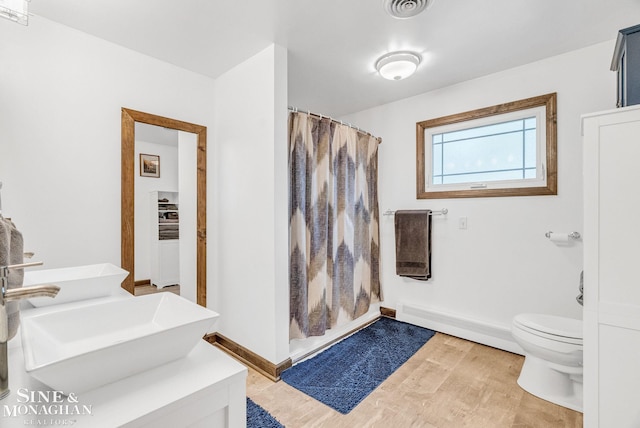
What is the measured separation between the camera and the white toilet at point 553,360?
166 cm

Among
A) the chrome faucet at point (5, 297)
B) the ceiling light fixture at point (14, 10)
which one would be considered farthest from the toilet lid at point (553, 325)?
the ceiling light fixture at point (14, 10)

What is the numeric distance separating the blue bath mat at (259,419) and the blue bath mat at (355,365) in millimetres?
294

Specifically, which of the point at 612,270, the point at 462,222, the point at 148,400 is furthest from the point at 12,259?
the point at 462,222

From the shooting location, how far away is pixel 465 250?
2594mm

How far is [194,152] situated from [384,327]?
242 cm

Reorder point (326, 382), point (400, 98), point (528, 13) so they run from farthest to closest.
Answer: point (400, 98) → point (326, 382) → point (528, 13)

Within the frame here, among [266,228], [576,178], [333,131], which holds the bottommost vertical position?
[266,228]

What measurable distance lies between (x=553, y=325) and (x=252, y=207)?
7.19 ft

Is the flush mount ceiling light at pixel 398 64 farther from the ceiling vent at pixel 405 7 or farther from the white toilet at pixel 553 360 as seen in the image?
the white toilet at pixel 553 360

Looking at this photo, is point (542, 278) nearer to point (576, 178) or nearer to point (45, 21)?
point (576, 178)

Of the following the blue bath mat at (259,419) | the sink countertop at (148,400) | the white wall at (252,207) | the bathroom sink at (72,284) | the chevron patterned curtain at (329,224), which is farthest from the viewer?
the chevron patterned curtain at (329,224)

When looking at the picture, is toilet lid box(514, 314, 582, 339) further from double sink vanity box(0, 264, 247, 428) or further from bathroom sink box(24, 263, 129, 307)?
bathroom sink box(24, 263, 129, 307)

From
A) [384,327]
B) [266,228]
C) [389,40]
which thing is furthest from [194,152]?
[384,327]

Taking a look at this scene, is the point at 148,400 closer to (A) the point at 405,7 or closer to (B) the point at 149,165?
(B) the point at 149,165
